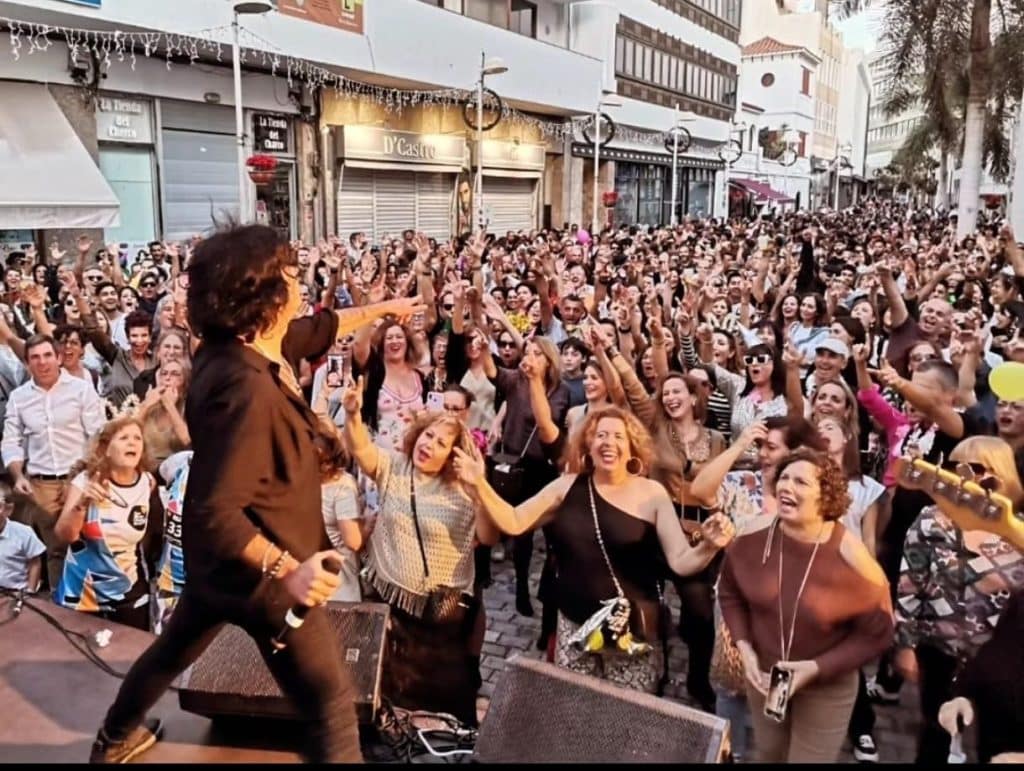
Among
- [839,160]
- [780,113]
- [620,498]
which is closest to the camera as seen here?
[620,498]

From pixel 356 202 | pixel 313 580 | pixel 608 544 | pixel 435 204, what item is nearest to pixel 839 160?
pixel 435 204

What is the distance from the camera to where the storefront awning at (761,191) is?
51297mm

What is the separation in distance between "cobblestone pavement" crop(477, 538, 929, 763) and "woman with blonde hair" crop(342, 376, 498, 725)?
0.27 meters

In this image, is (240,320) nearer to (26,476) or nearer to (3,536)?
(3,536)

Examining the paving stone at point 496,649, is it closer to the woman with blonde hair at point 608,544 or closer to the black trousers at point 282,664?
the woman with blonde hair at point 608,544

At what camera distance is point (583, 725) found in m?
3.01

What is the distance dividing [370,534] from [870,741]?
2429 millimetres

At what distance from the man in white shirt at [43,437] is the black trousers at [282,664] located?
301 cm

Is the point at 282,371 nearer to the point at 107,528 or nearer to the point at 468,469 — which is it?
the point at 468,469

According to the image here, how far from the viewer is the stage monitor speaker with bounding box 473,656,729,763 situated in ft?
9.34

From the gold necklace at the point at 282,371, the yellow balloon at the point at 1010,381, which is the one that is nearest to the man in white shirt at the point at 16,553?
the gold necklace at the point at 282,371

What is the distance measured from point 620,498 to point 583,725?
99 centimetres

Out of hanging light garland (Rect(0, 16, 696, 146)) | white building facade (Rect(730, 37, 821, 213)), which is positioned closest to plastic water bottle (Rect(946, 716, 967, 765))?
hanging light garland (Rect(0, 16, 696, 146))

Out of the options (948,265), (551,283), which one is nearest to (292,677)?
(551,283)
